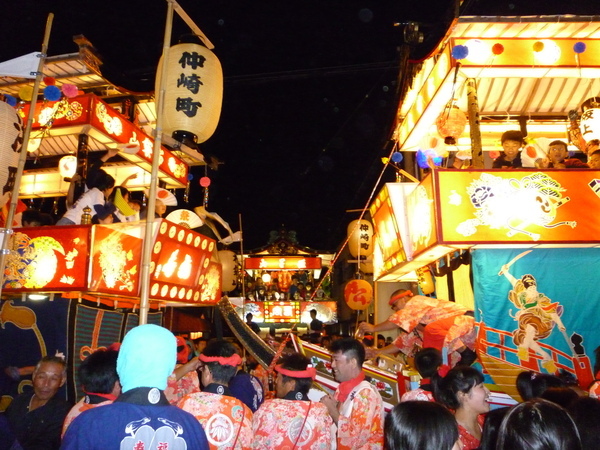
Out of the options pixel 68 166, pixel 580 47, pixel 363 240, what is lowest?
pixel 68 166

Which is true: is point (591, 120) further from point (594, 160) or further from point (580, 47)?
point (580, 47)

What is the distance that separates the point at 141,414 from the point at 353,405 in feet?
8.34

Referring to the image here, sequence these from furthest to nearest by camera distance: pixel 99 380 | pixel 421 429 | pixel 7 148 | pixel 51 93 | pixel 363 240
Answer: pixel 363 240
pixel 51 93
pixel 7 148
pixel 99 380
pixel 421 429

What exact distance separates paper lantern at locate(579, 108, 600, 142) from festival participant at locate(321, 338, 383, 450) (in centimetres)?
570

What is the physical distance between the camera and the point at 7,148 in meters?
6.18

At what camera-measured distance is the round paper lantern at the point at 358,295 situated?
51.8 ft

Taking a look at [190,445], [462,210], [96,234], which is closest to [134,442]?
[190,445]

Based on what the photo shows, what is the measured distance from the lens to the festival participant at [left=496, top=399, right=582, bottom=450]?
217 centimetres

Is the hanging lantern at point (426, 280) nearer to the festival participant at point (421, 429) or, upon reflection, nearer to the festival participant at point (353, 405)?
the festival participant at point (353, 405)

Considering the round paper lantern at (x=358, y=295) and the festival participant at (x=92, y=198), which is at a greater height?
the festival participant at (x=92, y=198)

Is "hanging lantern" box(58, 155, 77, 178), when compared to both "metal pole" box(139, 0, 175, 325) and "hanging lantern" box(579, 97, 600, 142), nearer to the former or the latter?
"metal pole" box(139, 0, 175, 325)

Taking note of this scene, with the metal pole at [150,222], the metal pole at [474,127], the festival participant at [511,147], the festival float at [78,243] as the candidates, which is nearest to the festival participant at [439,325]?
the metal pole at [474,127]

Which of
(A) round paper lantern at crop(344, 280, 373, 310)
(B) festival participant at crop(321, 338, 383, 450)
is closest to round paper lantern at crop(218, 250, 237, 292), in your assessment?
(A) round paper lantern at crop(344, 280, 373, 310)

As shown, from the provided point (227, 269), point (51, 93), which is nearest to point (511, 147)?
point (51, 93)
